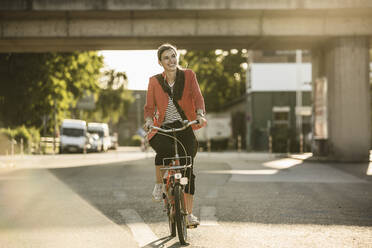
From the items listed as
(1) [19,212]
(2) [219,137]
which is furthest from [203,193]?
(2) [219,137]

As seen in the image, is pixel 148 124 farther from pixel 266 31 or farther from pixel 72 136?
pixel 72 136

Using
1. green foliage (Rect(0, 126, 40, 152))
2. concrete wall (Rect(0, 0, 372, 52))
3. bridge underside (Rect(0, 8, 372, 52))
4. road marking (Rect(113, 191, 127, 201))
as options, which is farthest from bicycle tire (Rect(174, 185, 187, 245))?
green foliage (Rect(0, 126, 40, 152))

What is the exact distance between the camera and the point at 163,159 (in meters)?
5.68

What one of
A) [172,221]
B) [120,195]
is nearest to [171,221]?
[172,221]

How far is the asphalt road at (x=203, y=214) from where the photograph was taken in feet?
19.3

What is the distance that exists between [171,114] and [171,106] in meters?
0.08

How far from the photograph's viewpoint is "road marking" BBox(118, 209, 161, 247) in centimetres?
578

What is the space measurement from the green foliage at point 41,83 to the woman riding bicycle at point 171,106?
23.8 m

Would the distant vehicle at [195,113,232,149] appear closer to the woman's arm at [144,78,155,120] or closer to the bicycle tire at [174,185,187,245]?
the woman's arm at [144,78,155,120]

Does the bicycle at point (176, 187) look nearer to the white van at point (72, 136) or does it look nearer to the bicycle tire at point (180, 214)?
the bicycle tire at point (180, 214)

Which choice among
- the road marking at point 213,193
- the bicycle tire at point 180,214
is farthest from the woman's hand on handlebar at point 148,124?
the road marking at point 213,193

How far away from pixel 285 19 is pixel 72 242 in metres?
16.8

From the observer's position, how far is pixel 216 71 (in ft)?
167

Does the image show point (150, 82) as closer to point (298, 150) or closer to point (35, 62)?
point (35, 62)
